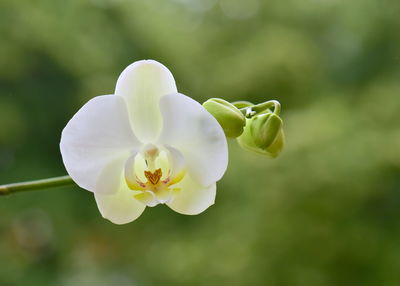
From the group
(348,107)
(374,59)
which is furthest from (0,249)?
(374,59)

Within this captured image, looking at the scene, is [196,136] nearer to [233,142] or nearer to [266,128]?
[266,128]

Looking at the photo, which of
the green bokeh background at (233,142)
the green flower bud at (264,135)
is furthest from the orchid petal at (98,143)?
the green bokeh background at (233,142)

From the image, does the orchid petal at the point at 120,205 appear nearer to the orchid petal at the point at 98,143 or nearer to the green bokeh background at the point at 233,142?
the orchid petal at the point at 98,143

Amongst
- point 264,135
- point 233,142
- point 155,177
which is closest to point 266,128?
point 264,135

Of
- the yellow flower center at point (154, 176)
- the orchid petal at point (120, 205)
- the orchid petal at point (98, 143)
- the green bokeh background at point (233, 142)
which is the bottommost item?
the green bokeh background at point (233, 142)

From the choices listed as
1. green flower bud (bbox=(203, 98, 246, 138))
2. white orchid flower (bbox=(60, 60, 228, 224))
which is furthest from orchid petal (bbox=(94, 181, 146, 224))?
green flower bud (bbox=(203, 98, 246, 138))

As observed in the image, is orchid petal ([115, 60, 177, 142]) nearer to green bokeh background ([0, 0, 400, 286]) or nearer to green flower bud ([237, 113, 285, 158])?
green flower bud ([237, 113, 285, 158])

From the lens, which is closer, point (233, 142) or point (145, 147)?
point (145, 147)
